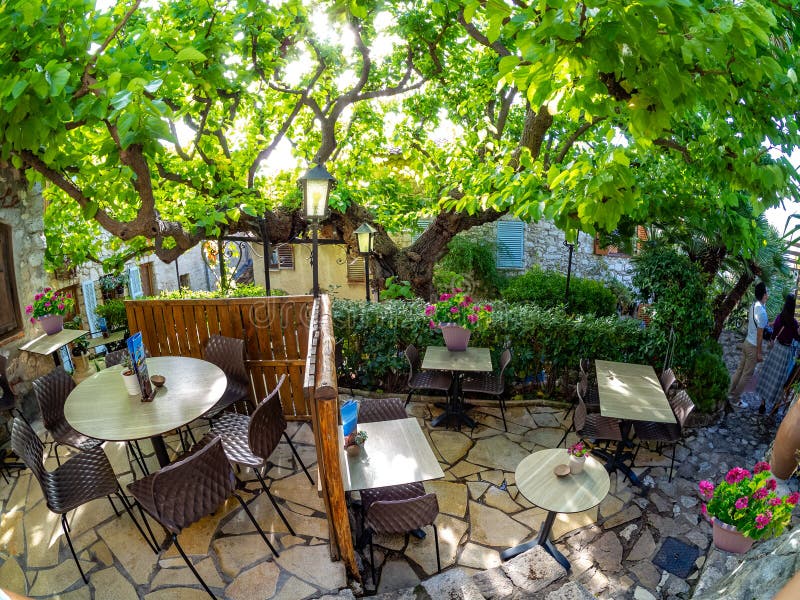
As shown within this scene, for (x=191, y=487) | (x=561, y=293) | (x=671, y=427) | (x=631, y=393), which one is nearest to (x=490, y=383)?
(x=631, y=393)

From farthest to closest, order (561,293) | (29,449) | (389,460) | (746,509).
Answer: (561,293) < (389,460) < (29,449) < (746,509)

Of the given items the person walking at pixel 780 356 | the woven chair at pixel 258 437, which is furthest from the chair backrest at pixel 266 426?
the person walking at pixel 780 356

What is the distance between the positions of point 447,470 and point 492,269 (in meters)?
9.61

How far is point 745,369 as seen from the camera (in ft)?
21.4

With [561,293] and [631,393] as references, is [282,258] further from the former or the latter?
[631,393]

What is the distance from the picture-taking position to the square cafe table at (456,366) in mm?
5301

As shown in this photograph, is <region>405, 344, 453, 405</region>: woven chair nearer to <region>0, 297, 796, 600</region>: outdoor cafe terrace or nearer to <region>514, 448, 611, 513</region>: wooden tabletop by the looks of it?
<region>0, 297, 796, 600</region>: outdoor cafe terrace

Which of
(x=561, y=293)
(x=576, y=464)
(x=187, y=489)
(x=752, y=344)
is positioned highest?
(x=187, y=489)

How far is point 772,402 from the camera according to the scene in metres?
6.16

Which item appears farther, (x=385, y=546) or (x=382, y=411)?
(x=382, y=411)

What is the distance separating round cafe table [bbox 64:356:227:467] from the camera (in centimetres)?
327

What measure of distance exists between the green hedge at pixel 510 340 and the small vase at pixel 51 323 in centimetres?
315

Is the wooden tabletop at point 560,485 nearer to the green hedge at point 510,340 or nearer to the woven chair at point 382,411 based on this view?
the woven chair at point 382,411

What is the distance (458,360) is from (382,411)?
1614 millimetres
